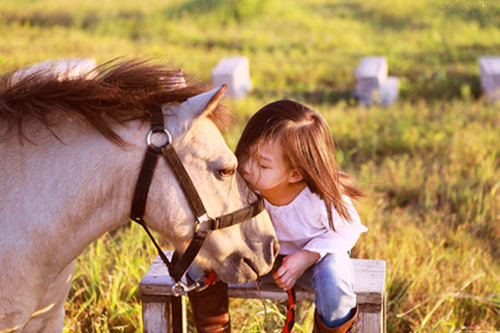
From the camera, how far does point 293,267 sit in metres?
2.28

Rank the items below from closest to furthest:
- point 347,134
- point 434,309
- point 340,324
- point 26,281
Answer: point 26,281, point 340,324, point 434,309, point 347,134

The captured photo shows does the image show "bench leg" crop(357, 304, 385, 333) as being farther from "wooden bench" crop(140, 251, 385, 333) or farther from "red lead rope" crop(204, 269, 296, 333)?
"red lead rope" crop(204, 269, 296, 333)

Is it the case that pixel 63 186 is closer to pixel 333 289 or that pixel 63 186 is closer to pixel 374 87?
pixel 333 289

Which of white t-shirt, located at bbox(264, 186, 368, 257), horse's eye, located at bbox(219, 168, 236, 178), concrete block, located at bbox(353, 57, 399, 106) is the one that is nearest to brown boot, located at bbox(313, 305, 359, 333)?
white t-shirt, located at bbox(264, 186, 368, 257)

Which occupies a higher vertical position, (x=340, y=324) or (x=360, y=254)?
(x=340, y=324)

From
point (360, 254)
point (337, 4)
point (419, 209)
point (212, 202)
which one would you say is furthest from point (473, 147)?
point (337, 4)

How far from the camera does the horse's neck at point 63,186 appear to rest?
5.72ft

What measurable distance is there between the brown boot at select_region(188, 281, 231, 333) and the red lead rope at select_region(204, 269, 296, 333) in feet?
0.21

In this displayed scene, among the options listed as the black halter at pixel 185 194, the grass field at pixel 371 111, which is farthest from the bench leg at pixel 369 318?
the black halter at pixel 185 194

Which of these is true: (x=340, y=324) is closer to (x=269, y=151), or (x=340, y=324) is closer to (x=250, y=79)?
(x=269, y=151)

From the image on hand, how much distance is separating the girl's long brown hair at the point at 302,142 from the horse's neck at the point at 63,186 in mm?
645

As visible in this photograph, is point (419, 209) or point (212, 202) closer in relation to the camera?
point (212, 202)

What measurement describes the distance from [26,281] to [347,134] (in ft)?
14.1

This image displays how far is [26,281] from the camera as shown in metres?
1.78
